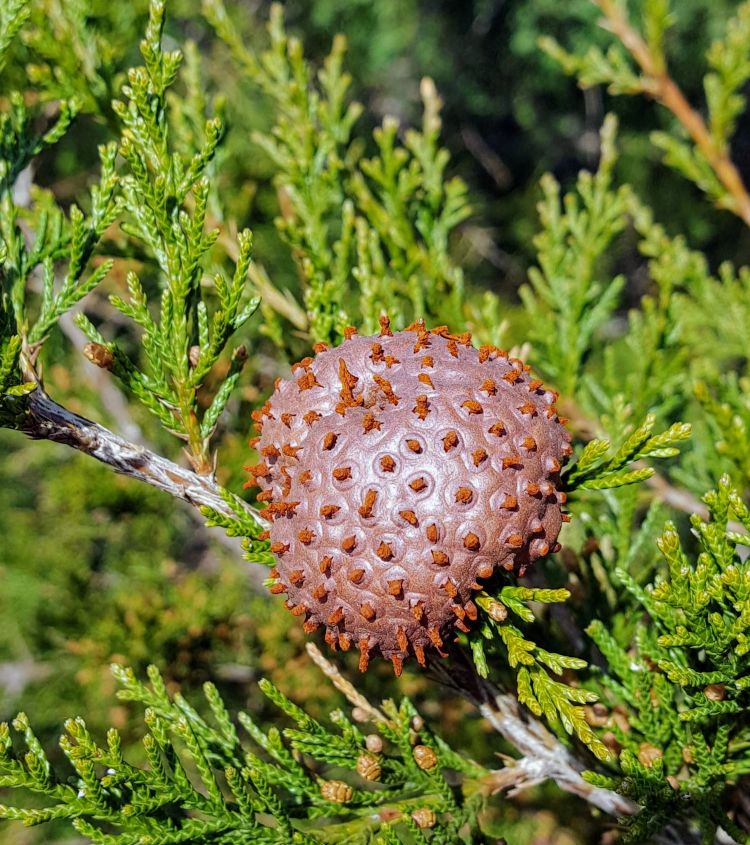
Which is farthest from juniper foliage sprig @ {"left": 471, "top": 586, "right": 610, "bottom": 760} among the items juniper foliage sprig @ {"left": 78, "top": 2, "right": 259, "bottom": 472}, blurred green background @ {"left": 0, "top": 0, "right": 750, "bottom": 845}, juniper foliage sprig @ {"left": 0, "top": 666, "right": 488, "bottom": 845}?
blurred green background @ {"left": 0, "top": 0, "right": 750, "bottom": 845}

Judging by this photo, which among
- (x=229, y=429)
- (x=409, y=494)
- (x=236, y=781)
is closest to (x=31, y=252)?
(x=409, y=494)

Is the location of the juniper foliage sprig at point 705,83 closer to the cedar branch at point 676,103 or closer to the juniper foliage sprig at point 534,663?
the cedar branch at point 676,103

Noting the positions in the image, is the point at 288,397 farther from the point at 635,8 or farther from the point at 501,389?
the point at 635,8

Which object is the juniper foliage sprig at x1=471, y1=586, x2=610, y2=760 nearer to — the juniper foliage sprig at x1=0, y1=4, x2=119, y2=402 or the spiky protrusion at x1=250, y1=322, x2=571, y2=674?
the spiky protrusion at x1=250, y1=322, x2=571, y2=674

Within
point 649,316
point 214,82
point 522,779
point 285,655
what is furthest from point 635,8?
point 522,779

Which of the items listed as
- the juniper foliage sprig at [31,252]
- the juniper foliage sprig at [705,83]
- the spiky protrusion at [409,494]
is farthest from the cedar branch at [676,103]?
the juniper foliage sprig at [31,252]
